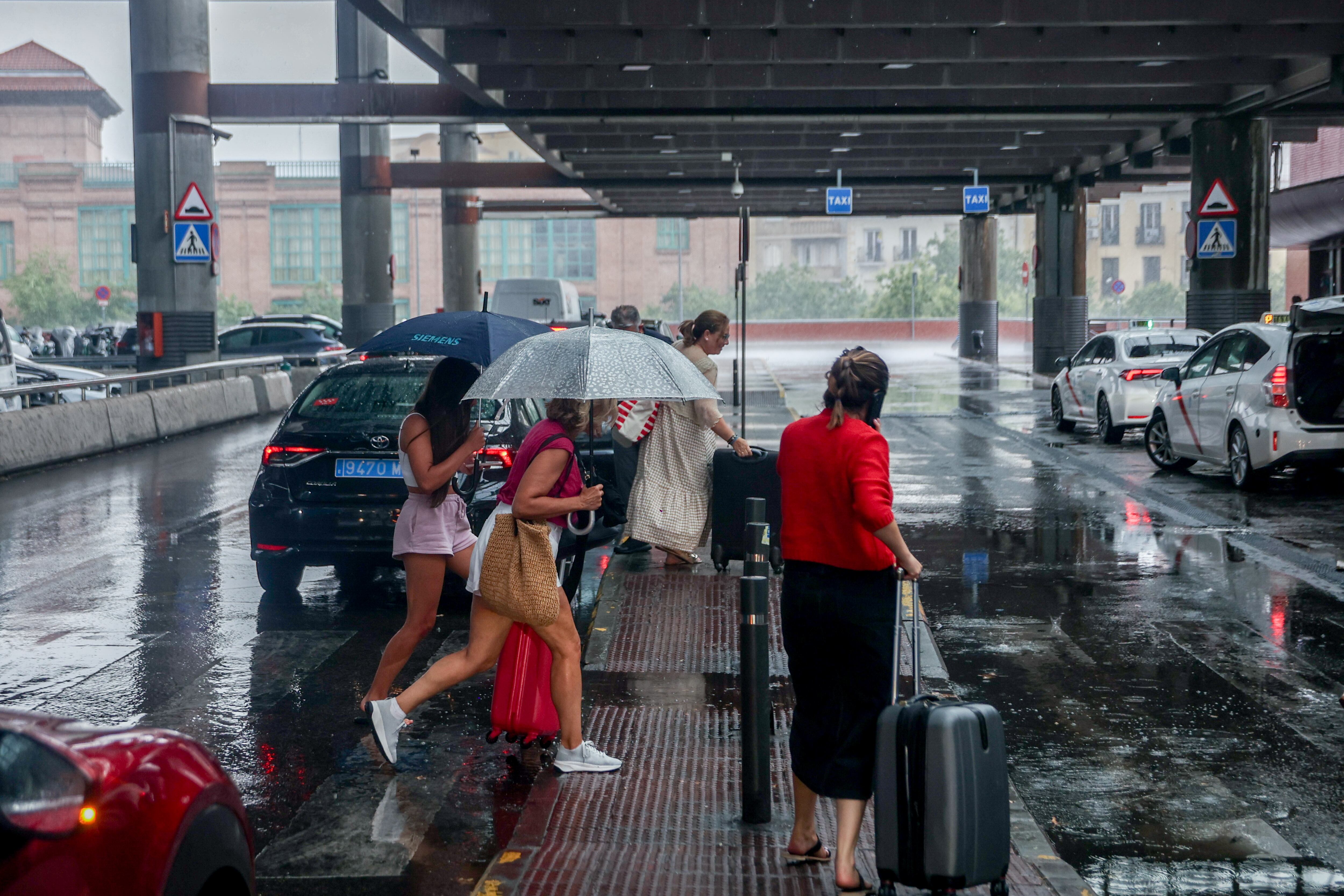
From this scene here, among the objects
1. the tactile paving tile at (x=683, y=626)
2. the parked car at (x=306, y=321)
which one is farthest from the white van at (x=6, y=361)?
the parked car at (x=306, y=321)

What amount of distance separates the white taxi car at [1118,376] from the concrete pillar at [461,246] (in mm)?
24970

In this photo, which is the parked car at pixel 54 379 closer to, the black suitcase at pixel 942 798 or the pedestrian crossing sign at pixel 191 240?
the pedestrian crossing sign at pixel 191 240

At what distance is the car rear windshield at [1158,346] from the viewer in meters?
19.7

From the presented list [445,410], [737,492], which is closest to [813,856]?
[445,410]

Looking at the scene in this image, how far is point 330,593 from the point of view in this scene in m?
9.69

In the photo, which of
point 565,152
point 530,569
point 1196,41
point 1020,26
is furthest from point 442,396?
point 565,152

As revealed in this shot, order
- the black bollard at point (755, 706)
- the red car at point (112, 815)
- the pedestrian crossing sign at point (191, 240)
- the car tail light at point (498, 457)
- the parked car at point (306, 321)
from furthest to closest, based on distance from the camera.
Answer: the parked car at point (306, 321)
the pedestrian crossing sign at point (191, 240)
the car tail light at point (498, 457)
the black bollard at point (755, 706)
the red car at point (112, 815)

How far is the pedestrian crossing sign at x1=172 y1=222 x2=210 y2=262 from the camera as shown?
74.6ft

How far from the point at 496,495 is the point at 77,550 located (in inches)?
176

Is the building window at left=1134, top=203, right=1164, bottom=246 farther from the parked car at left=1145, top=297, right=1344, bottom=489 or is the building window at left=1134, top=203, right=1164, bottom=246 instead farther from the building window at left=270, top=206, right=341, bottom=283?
the parked car at left=1145, top=297, right=1344, bottom=489

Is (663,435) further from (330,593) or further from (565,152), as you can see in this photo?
(565,152)

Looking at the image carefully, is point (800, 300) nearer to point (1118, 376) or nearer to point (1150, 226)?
point (1150, 226)

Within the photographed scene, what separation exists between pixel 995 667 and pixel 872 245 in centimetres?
9863

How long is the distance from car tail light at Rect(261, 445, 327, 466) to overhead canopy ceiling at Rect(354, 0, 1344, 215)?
31.8ft
